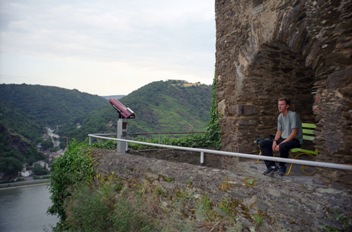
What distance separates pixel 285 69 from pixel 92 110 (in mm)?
41289

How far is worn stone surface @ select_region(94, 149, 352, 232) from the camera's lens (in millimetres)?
3248

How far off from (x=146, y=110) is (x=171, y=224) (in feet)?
95.2

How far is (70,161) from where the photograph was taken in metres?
8.45

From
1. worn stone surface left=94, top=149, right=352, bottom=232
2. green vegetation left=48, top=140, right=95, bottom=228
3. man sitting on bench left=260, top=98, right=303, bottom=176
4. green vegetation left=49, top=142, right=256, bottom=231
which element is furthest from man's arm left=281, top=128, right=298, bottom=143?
green vegetation left=48, top=140, right=95, bottom=228

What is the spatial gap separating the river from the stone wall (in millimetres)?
23406

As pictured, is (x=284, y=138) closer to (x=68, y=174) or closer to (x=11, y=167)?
(x=68, y=174)

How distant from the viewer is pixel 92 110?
45.7m

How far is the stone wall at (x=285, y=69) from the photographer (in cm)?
412

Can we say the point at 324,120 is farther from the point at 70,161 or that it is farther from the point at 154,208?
the point at 70,161

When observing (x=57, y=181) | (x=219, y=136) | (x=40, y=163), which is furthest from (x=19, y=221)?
(x=219, y=136)

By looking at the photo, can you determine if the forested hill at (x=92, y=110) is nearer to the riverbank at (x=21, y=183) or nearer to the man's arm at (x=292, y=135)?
the riverbank at (x=21, y=183)

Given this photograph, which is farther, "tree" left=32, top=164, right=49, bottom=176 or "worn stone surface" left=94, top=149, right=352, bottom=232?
"tree" left=32, top=164, right=49, bottom=176

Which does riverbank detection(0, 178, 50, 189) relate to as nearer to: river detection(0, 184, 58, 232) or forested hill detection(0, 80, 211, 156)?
river detection(0, 184, 58, 232)

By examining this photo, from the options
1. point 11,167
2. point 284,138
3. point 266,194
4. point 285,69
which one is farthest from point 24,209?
point 266,194
